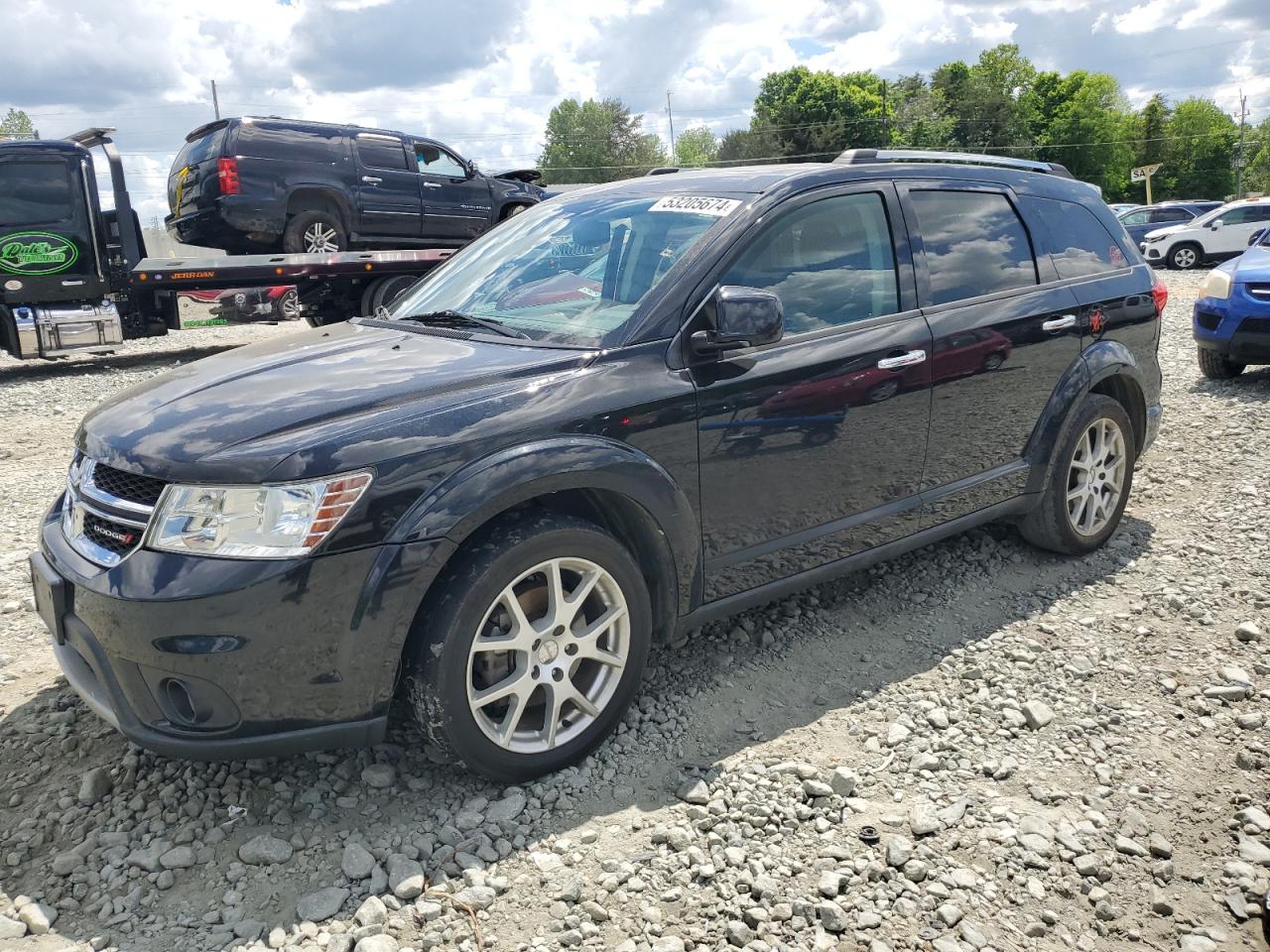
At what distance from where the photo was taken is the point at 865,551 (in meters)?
3.96

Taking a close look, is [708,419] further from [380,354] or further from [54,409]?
[54,409]

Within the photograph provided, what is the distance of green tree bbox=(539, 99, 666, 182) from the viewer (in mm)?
82750

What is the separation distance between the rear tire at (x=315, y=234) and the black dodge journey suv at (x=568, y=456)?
9160 mm

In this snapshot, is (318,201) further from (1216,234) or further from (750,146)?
(750,146)

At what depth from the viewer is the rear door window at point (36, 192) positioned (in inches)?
447

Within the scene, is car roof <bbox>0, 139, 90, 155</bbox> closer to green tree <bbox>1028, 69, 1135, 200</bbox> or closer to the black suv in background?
the black suv in background

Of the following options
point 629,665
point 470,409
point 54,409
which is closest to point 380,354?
point 470,409

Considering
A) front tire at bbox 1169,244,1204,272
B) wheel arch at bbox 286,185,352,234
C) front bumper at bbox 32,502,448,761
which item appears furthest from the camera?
front tire at bbox 1169,244,1204,272

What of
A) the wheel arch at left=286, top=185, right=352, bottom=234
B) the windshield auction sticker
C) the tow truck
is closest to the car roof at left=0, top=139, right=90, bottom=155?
the tow truck

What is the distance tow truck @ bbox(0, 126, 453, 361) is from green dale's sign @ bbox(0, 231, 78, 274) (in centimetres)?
1

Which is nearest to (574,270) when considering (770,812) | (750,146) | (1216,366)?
(770,812)

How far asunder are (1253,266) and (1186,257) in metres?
17.4

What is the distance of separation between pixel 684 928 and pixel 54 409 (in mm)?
9081

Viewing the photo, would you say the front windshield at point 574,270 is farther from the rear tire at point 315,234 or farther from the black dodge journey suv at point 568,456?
the rear tire at point 315,234
